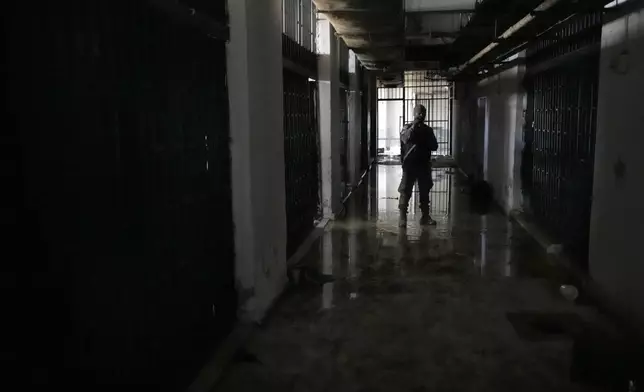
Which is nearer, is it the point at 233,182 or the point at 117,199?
the point at 117,199

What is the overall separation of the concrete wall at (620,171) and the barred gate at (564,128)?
1.92ft

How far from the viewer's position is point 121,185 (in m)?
2.43

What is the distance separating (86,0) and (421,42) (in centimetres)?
1279

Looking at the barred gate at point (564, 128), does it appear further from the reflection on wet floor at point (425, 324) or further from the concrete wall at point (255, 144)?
the concrete wall at point (255, 144)

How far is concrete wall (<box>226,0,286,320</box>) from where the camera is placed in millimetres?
3936

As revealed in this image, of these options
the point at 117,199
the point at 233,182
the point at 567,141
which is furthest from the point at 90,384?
the point at 567,141

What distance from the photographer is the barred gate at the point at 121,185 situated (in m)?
1.95

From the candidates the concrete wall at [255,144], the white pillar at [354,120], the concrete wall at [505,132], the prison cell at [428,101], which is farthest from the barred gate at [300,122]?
the prison cell at [428,101]

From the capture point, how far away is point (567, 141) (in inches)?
243

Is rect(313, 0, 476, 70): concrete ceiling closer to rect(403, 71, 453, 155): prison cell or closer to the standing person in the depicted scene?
the standing person

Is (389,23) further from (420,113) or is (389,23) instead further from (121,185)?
(121,185)

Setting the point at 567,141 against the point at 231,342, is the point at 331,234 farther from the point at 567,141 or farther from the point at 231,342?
the point at 231,342

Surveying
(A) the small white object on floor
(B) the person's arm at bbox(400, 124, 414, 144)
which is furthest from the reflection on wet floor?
(B) the person's arm at bbox(400, 124, 414, 144)

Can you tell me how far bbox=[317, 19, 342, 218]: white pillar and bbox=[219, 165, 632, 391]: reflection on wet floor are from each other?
1399mm
